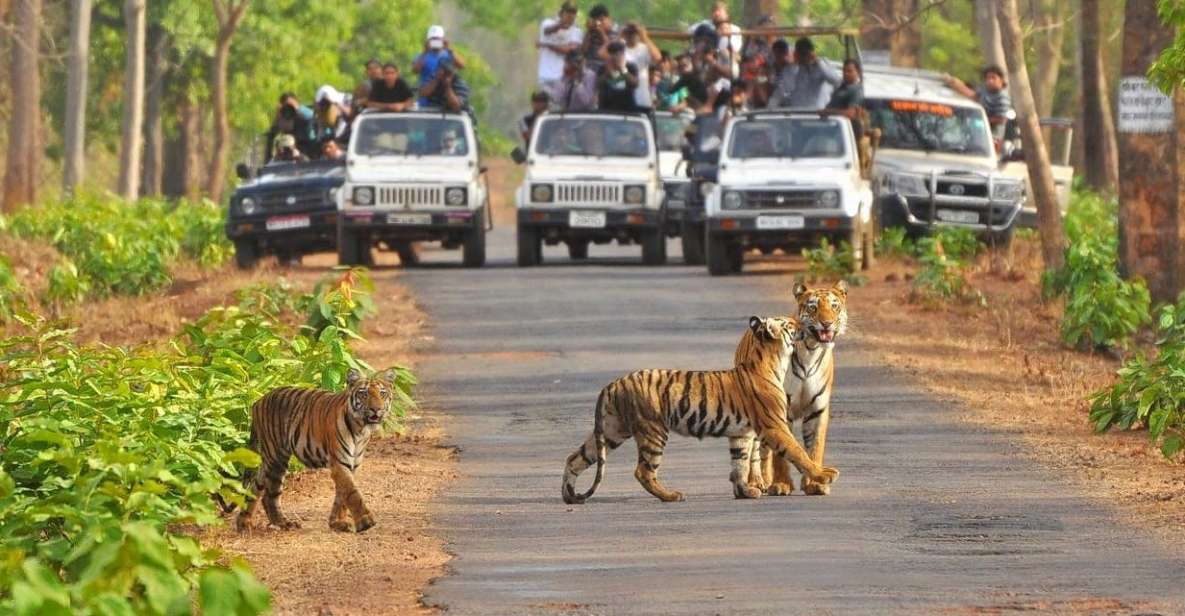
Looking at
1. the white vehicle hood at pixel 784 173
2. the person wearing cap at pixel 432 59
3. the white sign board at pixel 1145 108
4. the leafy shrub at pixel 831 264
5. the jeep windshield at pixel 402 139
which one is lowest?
the leafy shrub at pixel 831 264

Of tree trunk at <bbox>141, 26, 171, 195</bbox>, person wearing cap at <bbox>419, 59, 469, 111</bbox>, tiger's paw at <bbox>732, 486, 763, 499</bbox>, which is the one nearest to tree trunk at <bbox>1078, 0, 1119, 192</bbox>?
person wearing cap at <bbox>419, 59, 469, 111</bbox>

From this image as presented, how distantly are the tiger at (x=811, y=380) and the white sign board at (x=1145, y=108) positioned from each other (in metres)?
9.36

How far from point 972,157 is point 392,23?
40104 millimetres

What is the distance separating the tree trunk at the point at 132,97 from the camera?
1922 inches

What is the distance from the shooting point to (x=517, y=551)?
12.1 meters

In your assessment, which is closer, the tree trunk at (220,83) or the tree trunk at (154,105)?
the tree trunk at (220,83)

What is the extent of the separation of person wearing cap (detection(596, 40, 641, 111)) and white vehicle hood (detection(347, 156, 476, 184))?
1.98m

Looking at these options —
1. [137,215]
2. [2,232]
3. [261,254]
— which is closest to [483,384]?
[261,254]

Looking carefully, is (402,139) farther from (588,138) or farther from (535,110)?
(535,110)

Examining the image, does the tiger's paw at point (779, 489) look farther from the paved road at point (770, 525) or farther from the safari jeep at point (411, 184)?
the safari jeep at point (411, 184)

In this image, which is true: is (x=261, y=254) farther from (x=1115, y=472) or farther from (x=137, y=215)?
(x=1115, y=472)

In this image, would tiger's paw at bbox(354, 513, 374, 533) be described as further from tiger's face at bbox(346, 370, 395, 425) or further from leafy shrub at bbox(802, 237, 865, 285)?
leafy shrub at bbox(802, 237, 865, 285)

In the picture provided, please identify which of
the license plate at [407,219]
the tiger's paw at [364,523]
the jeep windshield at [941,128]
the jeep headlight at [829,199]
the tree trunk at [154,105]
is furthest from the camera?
the tree trunk at [154,105]

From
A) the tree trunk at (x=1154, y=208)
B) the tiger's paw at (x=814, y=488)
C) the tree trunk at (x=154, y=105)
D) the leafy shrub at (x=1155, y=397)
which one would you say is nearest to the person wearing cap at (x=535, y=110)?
the tree trunk at (x=1154, y=208)
